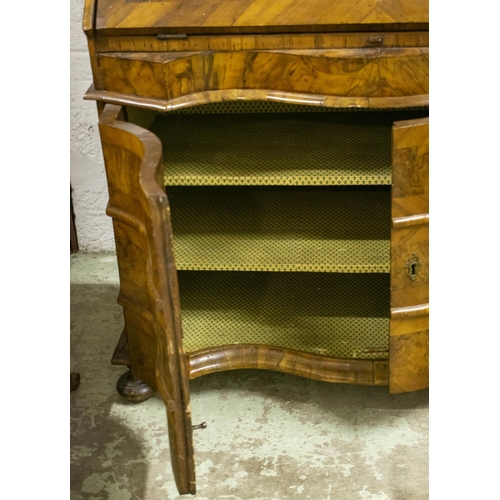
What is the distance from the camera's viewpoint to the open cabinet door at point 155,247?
3.86ft

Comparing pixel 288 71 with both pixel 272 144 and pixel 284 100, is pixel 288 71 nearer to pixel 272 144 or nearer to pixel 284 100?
pixel 284 100

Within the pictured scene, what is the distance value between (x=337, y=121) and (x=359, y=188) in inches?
8.0

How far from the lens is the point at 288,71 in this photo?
169 cm

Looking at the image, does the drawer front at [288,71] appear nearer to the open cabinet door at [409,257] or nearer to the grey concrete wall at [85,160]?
the open cabinet door at [409,257]

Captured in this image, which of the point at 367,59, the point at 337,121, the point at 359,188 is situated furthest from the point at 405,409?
the point at 367,59

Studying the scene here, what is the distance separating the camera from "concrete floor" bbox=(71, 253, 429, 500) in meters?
1.83

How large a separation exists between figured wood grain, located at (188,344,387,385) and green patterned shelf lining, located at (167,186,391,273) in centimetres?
22

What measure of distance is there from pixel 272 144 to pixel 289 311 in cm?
45

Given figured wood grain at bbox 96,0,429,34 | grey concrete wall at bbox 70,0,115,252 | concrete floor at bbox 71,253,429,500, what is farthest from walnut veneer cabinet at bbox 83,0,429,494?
grey concrete wall at bbox 70,0,115,252

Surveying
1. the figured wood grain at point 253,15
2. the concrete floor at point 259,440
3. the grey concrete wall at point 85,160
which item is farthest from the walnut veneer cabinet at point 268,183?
the grey concrete wall at point 85,160

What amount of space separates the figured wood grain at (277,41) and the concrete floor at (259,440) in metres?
0.94

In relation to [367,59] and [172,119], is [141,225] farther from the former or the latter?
[172,119]

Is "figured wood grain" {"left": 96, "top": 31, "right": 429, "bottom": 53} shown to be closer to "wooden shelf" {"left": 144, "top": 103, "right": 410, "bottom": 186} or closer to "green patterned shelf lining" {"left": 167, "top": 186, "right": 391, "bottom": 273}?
"wooden shelf" {"left": 144, "top": 103, "right": 410, "bottom": 186}

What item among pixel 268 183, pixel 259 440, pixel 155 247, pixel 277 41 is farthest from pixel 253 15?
pixel 259 440
